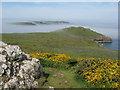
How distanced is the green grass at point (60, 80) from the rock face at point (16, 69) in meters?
0.94

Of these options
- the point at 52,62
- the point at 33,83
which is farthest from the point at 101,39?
the point at 33,83

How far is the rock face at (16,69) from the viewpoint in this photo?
53.6 feet

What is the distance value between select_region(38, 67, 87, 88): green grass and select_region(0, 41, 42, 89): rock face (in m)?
0.94

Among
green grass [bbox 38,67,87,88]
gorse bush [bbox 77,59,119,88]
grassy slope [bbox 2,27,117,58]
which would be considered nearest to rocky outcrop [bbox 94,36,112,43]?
grassy slope [bbox 2,27,117,58]

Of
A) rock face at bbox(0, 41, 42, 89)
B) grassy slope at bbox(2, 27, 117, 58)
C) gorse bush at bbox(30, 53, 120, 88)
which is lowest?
grassy slope at bbox(2, 27, 117, 58)

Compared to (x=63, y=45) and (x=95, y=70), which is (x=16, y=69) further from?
(x=63, y=45)

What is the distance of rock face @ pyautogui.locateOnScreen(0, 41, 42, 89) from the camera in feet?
53.6

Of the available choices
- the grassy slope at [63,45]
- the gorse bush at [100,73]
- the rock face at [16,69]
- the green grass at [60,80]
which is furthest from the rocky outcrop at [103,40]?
the rock face at [16,69]

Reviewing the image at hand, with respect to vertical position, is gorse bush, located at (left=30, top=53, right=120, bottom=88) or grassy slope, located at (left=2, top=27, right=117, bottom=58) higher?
gorse bush, located at (left=30, top=53, right=120, bottom=88)

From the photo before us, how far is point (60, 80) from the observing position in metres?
19.9

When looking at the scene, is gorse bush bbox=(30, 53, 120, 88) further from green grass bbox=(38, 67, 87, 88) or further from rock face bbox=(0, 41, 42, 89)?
rock face bbox=(0, 41, 42, 89)

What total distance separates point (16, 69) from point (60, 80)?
4.87 m

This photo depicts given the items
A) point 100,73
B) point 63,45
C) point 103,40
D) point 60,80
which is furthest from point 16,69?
point 103,40

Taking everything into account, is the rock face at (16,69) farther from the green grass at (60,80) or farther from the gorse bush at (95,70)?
the gorse bush at (95,70)
